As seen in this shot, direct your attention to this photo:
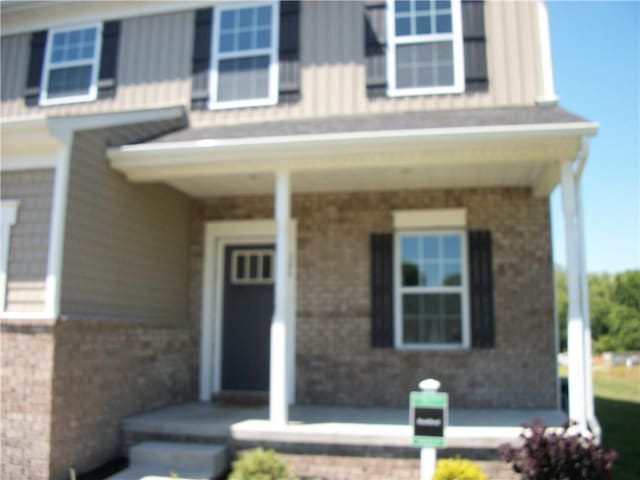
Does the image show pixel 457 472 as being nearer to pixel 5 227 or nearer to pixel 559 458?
pixel 559 458

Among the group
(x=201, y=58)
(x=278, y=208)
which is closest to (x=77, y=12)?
(x=201, y=58)

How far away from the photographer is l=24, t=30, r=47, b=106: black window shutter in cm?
912

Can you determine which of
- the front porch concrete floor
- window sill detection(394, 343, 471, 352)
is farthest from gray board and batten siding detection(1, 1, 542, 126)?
the front porch concrete floor

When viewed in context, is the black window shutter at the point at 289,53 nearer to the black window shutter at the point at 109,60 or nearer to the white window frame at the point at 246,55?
the white window frame at the point at 246,55

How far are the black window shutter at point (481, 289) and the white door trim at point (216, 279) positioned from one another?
240 centimetres

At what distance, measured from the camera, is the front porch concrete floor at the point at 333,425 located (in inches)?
233

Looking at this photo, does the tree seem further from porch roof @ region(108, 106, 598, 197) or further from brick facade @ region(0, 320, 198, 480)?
brick facade @ region(0, 320, 198, 480)

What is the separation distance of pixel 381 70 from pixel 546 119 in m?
2.52

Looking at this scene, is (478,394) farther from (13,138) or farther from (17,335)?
(13,138)

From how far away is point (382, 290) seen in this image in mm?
7992

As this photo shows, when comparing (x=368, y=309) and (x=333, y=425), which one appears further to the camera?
(x=368, y=309)

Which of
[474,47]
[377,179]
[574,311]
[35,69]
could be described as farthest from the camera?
[35,69]

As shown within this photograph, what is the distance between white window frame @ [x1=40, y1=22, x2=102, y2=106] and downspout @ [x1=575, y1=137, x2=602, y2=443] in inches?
266

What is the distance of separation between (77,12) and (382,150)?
5.68m
